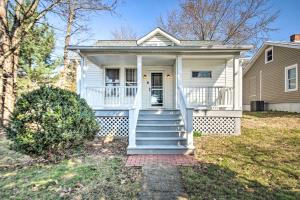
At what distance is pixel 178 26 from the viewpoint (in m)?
22.7

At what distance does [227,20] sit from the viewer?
20688 millimetres

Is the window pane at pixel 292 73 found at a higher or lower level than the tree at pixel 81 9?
lower

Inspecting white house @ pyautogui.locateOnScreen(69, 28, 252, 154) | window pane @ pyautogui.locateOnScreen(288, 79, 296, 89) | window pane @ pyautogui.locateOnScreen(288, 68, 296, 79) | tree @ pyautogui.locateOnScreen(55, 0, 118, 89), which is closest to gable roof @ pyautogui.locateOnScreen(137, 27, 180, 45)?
white house @ pyautogui.locateOnScreen(69, 28, 252, 154)

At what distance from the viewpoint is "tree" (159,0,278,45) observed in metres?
19.9

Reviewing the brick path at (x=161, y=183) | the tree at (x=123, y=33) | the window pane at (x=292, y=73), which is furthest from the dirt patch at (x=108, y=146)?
the tree at (x=123, y=33)

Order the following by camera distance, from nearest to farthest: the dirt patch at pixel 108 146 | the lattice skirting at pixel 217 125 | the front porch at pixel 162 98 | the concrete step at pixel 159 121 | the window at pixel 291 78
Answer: the dirt patch at pixel 108 146
the front porch at pixel 162 98
the concrete step at pixel 159 121
the lattice skirting at pixel 217 125
the window at pixel 291 78

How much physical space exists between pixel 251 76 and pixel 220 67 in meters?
9.71

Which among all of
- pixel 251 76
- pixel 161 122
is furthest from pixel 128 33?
pixel 161 122

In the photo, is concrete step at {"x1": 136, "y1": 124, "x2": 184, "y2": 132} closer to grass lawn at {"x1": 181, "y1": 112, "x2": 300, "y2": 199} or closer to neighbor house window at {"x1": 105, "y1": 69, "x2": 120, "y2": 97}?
grass lawn at {"x1": 181, "y1": 112, "x2": 300, "y2": 199}

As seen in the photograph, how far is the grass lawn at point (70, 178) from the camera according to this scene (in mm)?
3867

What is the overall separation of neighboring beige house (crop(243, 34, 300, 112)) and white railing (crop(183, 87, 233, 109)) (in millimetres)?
6729

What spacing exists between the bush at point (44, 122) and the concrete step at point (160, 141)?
7.15 feet

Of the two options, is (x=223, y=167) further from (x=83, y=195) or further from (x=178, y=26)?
(x=178, y=26)

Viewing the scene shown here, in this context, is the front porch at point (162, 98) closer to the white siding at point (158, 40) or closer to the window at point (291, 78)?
the white siding at point (158, 40)
